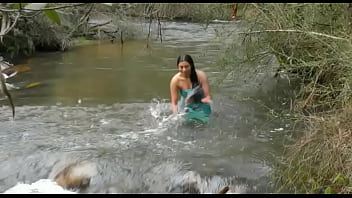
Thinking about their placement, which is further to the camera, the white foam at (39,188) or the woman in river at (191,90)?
the woman in river at (191,90)

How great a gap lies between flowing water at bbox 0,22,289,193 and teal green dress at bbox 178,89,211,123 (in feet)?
0.46

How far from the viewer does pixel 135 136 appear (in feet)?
25.3

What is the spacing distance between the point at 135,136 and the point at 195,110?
1084mm

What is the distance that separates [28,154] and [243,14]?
164 inches

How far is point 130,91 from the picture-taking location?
1070 centimetres

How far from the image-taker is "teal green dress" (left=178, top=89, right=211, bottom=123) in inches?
319

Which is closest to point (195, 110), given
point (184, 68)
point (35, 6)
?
point (184, 68)

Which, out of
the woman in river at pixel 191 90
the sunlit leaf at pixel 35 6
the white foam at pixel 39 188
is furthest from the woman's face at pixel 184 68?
the sunlit leaf at pixel 35 6

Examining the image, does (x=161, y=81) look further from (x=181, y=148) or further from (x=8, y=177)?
(x=8, y=177)

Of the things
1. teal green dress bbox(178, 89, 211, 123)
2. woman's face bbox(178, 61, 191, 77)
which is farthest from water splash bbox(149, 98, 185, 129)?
woman's face bbox(178, 61, 191, 77)

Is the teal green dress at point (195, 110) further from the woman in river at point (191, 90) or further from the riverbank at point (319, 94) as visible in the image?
the riverbank at point (319, 94)

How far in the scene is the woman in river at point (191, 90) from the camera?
7840mm

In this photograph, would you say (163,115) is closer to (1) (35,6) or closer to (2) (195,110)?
→ (2) (195,110)

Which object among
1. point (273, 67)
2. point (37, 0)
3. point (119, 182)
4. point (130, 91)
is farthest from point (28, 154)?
point (37, 0)
